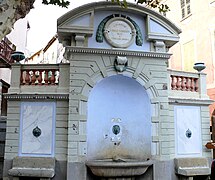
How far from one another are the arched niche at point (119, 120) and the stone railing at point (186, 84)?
94 centimetres

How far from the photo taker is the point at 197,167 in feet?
24.5

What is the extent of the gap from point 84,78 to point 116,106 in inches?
47.0

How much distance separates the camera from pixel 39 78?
23.6ft

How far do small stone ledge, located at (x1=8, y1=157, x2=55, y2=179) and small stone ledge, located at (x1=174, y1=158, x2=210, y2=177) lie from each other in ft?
10.2

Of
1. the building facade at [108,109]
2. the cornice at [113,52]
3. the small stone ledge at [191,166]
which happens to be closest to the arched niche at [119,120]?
the building facade at [108,109]

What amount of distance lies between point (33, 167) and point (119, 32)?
3.91 m

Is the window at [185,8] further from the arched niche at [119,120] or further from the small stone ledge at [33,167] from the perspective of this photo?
the small stone ledge at [33,167]

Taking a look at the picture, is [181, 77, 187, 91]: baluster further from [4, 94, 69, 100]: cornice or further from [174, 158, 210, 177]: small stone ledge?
[4, 94, 69, 100]: cornice

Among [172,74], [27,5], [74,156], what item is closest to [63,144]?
[74,156]

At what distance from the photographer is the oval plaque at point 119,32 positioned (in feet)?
24.2

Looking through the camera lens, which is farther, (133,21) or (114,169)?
(133,21)

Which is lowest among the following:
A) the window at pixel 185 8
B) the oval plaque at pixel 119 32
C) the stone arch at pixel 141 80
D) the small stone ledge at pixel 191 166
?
the small stone ledge at pixel 191 166

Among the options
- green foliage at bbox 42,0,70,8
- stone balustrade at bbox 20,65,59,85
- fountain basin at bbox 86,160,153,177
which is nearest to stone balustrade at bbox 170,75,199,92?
fountain basin at bbox 86,160,153,177

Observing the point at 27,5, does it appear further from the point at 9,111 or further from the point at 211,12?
the point at 211,12
